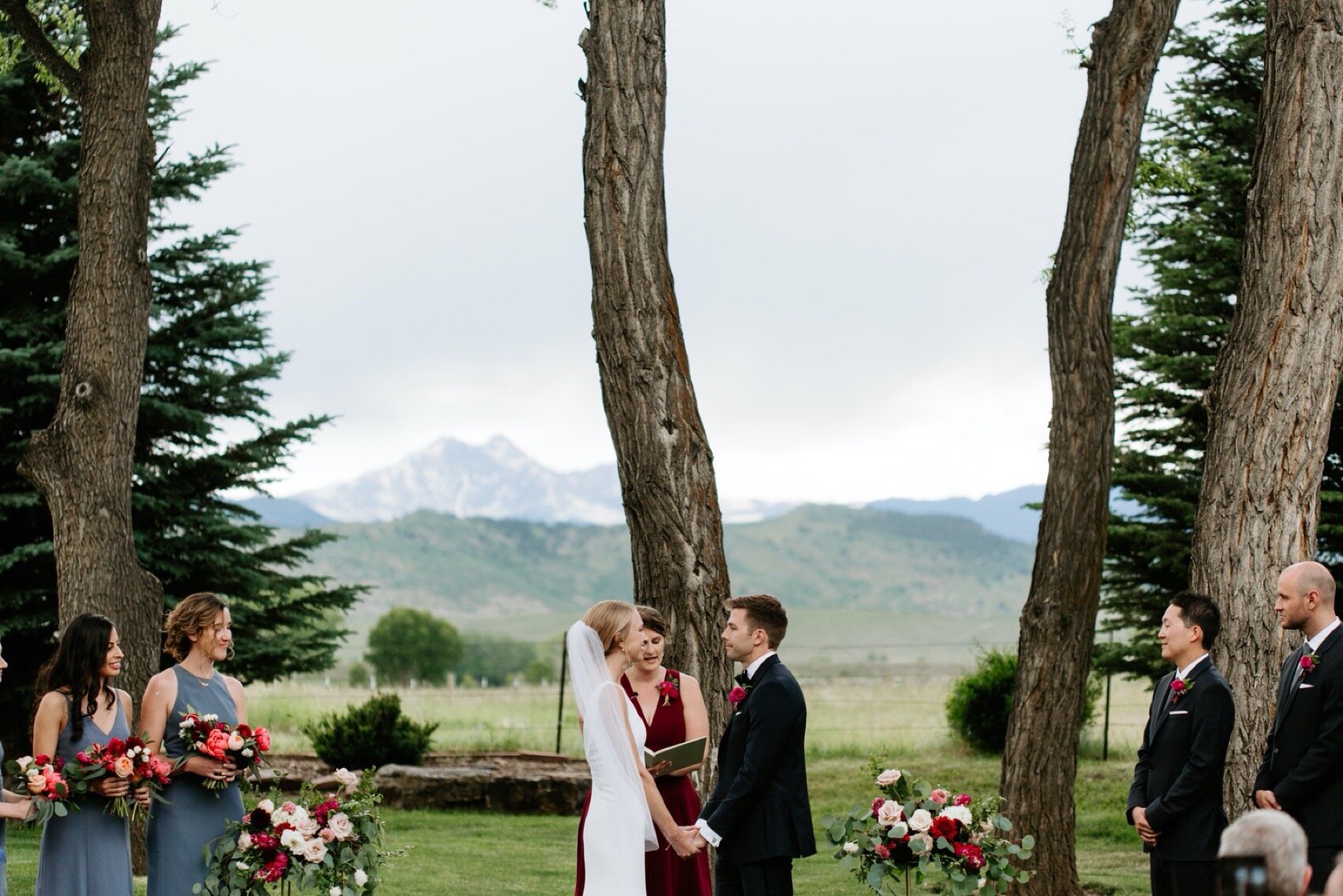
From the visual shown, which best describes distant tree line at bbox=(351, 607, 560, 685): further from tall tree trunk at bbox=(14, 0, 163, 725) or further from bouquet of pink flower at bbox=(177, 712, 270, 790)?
bouquet of pink flower at bbox=(177, 712, 270, 790)

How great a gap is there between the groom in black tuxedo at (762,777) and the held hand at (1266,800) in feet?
7.43

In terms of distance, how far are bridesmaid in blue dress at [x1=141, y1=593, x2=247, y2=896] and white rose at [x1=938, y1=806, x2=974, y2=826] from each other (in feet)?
11.7

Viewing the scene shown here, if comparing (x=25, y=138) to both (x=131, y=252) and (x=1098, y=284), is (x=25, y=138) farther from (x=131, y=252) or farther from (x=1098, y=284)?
(x=1098, y=284)

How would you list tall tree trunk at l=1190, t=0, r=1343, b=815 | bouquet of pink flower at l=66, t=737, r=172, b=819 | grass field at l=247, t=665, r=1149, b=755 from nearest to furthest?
bouquet of pink flower at l=66, t=737, r=172, b=819, tall tree trunk at l=1190, t=0, r=1343, b=815, grass field at l=247, t=665, r=1149, b=755

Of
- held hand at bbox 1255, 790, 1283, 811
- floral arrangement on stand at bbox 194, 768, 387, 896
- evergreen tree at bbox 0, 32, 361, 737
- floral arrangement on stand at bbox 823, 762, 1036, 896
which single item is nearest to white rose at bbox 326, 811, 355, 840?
floral arrangement on stand at bbox 194, 768, 387, 896

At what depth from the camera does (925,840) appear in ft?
23.7

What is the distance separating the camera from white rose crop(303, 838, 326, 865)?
7.16 m

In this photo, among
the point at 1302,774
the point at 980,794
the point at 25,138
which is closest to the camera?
the point at 1302,774

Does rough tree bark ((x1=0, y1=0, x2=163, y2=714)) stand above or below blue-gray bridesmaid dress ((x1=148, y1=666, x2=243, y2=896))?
above

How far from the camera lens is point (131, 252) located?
12.6 m

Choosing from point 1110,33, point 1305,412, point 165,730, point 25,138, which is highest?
point 25,138

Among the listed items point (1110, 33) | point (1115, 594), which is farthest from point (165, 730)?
point (1115, 594)

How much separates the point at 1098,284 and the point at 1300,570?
4761mm

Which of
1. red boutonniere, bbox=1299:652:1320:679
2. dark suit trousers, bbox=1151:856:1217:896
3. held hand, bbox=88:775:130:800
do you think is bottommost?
dark suit trousers, bbox=1151:856:1217:896
